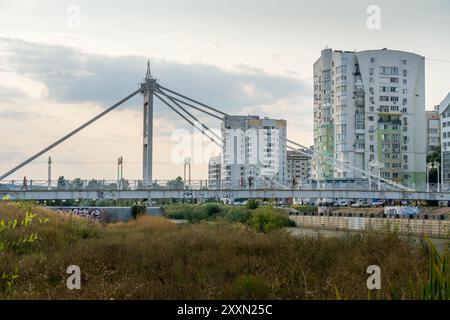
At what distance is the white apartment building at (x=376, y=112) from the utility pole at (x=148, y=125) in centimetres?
4329

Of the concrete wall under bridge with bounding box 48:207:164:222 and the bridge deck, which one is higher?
the bridge deck

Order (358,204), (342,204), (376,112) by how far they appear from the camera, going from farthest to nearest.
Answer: (376,112), (342,204), (358,204)

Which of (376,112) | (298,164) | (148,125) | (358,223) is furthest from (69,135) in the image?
(298,164)

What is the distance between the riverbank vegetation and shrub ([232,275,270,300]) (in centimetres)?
2

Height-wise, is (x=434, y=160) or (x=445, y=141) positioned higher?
(x=445, y=141)

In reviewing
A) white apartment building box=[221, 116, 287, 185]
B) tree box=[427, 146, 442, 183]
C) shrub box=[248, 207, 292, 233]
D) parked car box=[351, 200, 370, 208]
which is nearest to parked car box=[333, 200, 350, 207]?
parked car box=[351, 200, 370, 208]

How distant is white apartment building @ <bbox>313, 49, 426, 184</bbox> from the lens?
306ft

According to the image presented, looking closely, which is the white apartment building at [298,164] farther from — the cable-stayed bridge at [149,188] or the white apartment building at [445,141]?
the cable-stayed bridge at [149,188]

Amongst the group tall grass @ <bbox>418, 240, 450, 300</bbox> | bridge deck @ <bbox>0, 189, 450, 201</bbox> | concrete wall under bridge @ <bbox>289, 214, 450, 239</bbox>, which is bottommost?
concrete wall under bridge @ <bbox>289, 214, 450, 239</bbox>

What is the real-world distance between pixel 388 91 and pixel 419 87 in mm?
6154

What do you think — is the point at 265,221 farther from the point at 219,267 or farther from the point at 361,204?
the point at 361,204

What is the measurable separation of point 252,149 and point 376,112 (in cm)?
2022

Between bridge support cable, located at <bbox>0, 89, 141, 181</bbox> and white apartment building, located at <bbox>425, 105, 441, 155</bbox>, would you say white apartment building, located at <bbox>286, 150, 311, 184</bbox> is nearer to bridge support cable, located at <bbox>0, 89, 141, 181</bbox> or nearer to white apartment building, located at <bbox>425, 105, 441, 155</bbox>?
white apartment building, located at <bbox>425, 105, 441, 155</bbox>

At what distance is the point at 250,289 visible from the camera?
12727mm
